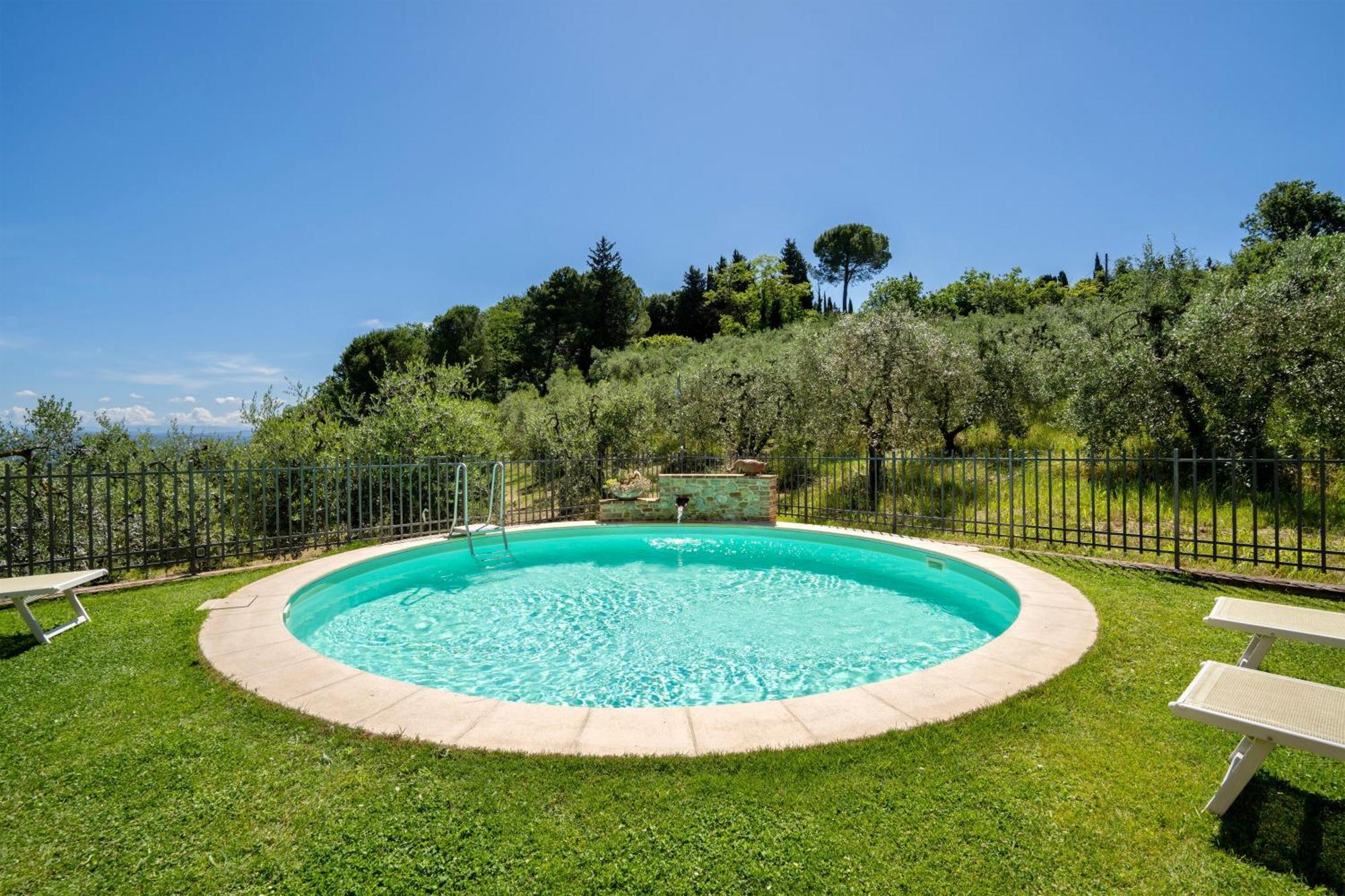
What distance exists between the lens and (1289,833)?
2.42 m

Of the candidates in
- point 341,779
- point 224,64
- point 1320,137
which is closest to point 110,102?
point 224,64

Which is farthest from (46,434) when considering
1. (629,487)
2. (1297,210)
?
(1297,210)

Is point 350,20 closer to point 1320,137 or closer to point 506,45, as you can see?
point 506,45

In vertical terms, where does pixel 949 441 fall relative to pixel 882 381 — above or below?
below

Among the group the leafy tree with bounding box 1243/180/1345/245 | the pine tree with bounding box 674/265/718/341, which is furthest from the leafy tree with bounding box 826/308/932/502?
the pine tree with bounding box 674/265/718/341

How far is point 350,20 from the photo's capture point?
29.0 feet

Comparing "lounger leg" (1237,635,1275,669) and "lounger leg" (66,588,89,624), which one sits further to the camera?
"lounger leg" (66,588,89,624)

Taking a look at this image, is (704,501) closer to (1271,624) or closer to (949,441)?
(949,441)

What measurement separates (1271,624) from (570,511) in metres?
11.9

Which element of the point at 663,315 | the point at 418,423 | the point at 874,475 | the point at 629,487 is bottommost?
the point at 629,487

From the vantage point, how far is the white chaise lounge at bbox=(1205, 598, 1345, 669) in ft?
9.93

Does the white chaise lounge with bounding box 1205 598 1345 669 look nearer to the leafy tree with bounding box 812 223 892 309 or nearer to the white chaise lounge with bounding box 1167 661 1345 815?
the white chaise lounge with bounding box 1167 661 1345 815

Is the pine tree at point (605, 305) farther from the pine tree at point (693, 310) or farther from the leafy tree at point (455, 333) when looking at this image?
the pine tree at point (693, 310)

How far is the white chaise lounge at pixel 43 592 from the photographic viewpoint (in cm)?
466
